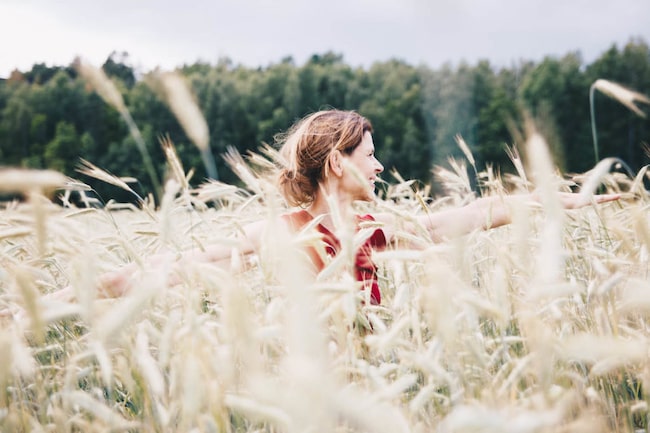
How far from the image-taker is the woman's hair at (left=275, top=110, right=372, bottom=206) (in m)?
2.34

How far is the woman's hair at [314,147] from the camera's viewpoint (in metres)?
2.34

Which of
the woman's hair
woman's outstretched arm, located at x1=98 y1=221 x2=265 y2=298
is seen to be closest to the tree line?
the woman's hair

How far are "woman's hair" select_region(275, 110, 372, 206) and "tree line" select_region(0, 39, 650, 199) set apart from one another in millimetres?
25003

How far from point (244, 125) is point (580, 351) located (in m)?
34.8

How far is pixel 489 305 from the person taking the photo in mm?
932

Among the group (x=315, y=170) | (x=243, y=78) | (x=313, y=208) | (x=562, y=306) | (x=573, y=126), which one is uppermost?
(x=243, y=78)

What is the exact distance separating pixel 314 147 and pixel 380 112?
30.1 meters

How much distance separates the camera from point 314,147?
241cm

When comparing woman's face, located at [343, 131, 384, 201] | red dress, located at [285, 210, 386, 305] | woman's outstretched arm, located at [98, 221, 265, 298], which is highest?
woman's face, located at [343, 131, 384, 201]

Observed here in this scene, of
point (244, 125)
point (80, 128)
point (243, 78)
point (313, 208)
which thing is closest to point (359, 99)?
point (244, 125)

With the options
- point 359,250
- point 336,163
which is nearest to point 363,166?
point 336,163

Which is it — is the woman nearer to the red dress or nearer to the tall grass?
the red dress

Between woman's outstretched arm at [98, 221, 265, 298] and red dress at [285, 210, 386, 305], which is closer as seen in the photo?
woman's outstretched arm at [98, 221, 265, 298]

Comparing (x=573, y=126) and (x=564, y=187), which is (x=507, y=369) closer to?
(x=564, y=187)
